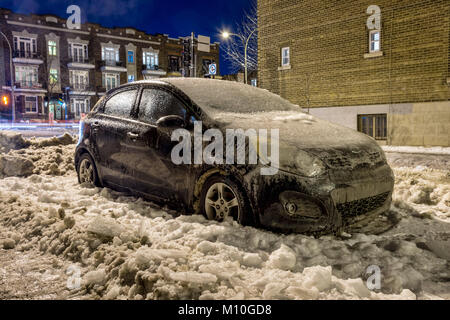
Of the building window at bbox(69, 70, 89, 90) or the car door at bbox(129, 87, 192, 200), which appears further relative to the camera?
the building window at bbox(69, 70, 89, 90)

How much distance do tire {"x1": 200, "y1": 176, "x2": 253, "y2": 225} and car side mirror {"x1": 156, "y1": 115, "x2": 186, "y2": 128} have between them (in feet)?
2.43

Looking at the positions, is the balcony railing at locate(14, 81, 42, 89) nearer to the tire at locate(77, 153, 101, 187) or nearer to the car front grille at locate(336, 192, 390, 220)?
the tire at locate(77, 153, 101, 187)

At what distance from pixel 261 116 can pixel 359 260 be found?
6.19ft

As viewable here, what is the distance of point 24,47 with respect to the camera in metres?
45.5

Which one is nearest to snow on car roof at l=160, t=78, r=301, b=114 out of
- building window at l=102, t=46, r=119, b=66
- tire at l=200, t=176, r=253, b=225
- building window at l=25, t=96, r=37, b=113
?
tire at l=200, t=176, r=253, b=225

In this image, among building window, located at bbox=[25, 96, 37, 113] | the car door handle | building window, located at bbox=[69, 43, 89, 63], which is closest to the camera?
the car door handle

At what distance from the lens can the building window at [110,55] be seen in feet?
166

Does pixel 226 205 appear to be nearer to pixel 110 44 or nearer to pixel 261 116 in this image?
pixel 261 116

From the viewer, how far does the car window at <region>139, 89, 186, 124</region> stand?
14.1ft

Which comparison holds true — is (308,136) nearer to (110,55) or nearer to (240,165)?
(240,165)

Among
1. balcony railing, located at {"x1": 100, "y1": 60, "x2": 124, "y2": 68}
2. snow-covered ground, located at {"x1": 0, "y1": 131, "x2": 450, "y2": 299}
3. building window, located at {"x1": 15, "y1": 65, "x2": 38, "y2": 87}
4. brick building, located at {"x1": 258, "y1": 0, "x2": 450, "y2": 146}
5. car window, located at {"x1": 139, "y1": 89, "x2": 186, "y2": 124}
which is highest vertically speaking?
balcony railing, located at {"x1": 100, "y1": 60, "x2": 124, "y2": 68}

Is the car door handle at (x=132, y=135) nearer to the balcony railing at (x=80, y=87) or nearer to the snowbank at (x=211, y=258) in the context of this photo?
the snowbank at (x=211, y=258)

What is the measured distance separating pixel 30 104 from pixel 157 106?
47.9 meters
